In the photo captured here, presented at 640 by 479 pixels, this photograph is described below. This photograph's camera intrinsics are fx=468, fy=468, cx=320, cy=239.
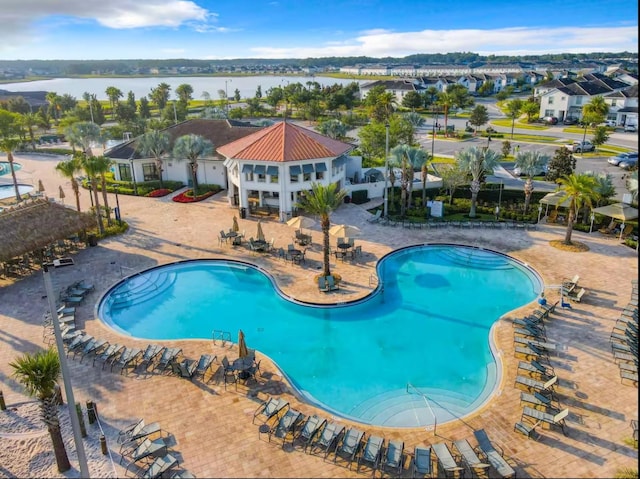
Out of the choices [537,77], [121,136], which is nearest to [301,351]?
[121,136]

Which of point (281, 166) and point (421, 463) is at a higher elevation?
point (281, 166)

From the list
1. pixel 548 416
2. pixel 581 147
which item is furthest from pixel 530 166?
pixel 581 147

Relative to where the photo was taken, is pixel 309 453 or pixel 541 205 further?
pixel 541 205

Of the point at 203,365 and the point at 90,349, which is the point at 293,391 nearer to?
the point at 203,365

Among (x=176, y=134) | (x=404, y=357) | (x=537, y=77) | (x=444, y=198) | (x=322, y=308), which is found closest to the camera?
(x=404, y=357)

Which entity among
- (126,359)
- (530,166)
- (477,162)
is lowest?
(126,359)

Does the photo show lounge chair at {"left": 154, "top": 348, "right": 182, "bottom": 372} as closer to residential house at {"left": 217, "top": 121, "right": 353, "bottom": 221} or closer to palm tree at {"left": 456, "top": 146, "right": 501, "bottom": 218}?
residential house at {"left": 217, "top": 121, "right": 353, "bottom": 221}

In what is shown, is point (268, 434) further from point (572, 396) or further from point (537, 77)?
point (537, 77)
